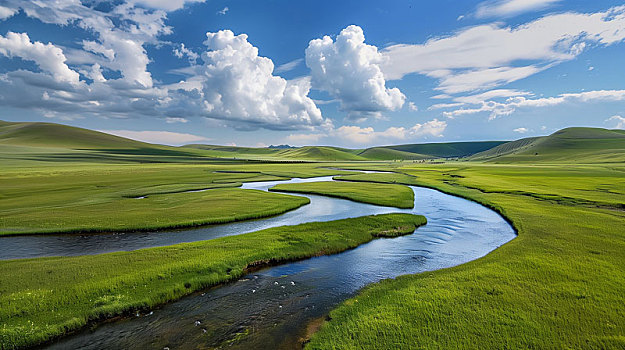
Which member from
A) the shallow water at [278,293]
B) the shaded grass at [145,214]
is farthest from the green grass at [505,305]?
the shaded grass at [145,214]

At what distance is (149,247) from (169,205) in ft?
66.6

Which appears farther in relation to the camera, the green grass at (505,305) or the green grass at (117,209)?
the green grass at (117,209)

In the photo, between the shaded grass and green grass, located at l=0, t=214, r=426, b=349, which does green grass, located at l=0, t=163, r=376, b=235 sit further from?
green grass, located at l=0, t=214, r=426, b=349

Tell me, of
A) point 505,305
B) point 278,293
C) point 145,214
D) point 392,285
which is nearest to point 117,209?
point 145,214

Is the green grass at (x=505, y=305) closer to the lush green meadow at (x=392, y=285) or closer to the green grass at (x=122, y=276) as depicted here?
the lush green meadow at (x=392, y=285)

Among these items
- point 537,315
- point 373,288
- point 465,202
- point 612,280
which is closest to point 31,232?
point 373,288

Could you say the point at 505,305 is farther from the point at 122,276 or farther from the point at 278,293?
the point at 122,276

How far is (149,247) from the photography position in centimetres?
2548

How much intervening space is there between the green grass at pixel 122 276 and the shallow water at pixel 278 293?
0.98 meters

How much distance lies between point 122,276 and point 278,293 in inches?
416

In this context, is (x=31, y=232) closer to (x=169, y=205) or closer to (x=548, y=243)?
(x=169, y=205)

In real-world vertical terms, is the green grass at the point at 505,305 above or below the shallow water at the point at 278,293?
above

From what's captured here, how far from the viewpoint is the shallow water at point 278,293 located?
1306cm

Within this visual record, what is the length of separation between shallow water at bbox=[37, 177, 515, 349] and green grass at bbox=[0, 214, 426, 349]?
0.98 meters
